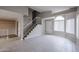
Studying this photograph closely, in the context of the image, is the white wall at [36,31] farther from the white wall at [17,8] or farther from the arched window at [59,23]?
the white wall at [17,8]

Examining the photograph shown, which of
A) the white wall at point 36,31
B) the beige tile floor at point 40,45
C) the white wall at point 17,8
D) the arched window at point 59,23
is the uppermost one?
the white wall at point 17,8

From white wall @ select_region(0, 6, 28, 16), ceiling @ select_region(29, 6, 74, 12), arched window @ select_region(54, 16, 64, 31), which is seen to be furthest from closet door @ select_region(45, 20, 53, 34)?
white wall @ select_region(0, 6, 28, 16)

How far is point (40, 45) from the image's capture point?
1.84 meters

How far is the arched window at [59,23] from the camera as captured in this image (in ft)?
6.00

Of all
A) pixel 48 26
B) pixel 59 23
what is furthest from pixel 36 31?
pixel 59 23

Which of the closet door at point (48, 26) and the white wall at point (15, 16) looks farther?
the closet door at point (48, 26)

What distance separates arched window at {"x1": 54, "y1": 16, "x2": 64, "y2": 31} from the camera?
1.83 m

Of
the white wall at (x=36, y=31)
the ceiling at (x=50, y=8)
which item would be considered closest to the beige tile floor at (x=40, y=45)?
the white wall at (x=36, y=31)

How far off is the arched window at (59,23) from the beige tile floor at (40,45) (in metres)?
0.21

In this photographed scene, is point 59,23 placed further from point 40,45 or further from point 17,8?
point 17,8

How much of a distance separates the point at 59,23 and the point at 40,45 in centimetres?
67

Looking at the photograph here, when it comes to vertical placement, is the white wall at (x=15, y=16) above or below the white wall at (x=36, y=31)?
above

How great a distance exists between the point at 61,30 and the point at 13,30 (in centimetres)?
110
